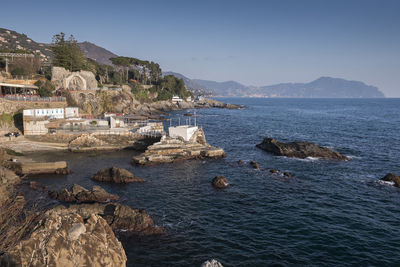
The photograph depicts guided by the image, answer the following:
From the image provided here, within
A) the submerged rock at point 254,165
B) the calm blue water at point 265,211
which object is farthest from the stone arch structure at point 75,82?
the submerged rock at point 254,165

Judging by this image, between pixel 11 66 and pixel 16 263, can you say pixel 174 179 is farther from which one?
pixel 11 66

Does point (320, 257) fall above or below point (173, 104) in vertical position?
below

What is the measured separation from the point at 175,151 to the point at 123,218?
24.7 m

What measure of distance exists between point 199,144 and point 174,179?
15.6 meters

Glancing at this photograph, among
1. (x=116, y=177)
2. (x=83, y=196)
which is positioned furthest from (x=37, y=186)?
(x=116, y=177)

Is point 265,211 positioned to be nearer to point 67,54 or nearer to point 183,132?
point 183,132

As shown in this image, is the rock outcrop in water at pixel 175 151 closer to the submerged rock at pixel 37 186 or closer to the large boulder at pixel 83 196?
the submerged rock at pixel 37 186

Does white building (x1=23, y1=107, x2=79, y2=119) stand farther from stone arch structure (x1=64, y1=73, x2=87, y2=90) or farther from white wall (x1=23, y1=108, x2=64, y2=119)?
stone arch structure (x1=64, y1=73, x2=87, y2=90)

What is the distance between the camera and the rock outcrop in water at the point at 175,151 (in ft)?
146

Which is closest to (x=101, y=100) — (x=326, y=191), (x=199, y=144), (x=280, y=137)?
(x=199, y=144)

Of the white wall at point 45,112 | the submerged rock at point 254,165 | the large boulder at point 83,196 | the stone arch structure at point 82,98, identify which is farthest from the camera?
the stone arch structure at point 82,98

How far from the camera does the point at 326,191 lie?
32.8 m

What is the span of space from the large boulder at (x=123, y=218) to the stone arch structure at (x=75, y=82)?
7338 centimetres

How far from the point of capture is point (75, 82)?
88.4 meters
